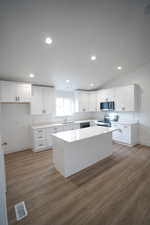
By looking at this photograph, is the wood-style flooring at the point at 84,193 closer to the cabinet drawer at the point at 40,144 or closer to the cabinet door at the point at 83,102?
the cabinet drawer at the point at 40,144

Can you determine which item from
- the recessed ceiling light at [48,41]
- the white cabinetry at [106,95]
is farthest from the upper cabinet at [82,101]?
the recessed ceiling light at [48,41]

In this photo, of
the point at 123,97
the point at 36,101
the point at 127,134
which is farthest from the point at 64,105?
the point at 127,134

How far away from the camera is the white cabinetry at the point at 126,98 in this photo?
4152mm

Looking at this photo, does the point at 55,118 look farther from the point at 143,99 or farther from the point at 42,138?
the point at 143,99

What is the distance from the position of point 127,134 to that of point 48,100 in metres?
3.43

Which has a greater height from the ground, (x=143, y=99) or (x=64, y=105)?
(x=143, y=99)

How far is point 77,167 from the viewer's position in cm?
251

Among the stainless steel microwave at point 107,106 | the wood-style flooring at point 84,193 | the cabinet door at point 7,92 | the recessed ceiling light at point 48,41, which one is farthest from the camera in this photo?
the stainless steel microwave at point 107,106

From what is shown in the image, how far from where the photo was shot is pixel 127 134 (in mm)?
4086

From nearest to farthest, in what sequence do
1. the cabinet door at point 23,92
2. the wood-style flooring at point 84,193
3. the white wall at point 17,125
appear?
1. the wood-style flooring at point 84,193
2. the cabinet door at point 23,92
3. the white wall at point 17,125

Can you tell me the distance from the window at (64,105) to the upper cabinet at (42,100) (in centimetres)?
61

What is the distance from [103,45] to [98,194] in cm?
330

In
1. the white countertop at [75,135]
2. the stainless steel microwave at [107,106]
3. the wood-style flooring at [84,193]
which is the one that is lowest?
the wood-style flooring at [84,193]

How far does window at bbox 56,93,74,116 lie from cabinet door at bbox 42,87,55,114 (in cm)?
61
